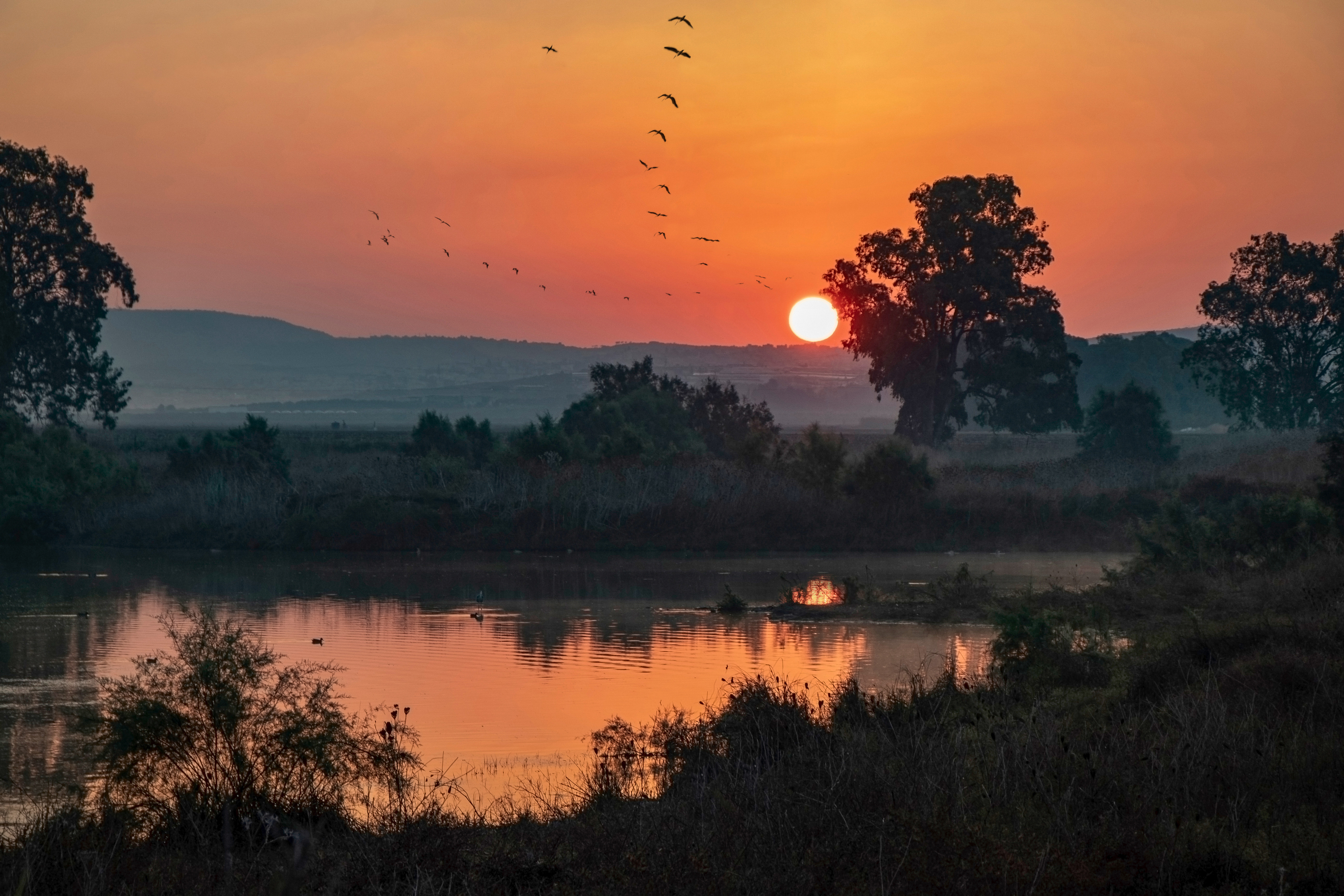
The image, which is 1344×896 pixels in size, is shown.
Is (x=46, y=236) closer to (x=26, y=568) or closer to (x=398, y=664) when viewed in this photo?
(x=26, y=568)

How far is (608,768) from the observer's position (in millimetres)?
15031

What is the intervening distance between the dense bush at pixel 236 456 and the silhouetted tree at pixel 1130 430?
33.7m

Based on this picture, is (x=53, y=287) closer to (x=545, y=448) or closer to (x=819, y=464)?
(x=545, y=448)

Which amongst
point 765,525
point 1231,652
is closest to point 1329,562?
point 1231,652

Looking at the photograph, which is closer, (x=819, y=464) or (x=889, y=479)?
(x=889, y=479)

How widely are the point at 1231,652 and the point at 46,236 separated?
60.9 metres

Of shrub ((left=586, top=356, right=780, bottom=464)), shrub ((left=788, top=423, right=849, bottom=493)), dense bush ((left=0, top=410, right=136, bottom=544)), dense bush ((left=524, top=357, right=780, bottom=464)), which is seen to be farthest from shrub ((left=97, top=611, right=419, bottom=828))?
shrub ((left=586, top=356, right=780, bottom=464))

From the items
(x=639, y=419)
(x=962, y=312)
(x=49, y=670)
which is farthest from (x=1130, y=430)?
(x=49, y=670)

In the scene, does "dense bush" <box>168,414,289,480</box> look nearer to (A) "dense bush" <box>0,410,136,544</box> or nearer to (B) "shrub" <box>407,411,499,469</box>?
(A) "dense bush" <box>0,410,136,544</box>

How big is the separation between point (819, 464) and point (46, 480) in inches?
1072

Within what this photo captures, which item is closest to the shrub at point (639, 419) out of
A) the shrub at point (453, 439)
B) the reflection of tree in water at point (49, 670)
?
the shrub at point (453, 439)

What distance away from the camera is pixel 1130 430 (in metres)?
63.2

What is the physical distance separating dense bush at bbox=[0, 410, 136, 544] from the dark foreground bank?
3978 cm

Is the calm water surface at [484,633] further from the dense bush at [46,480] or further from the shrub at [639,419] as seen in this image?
the shrub at [639,419]
